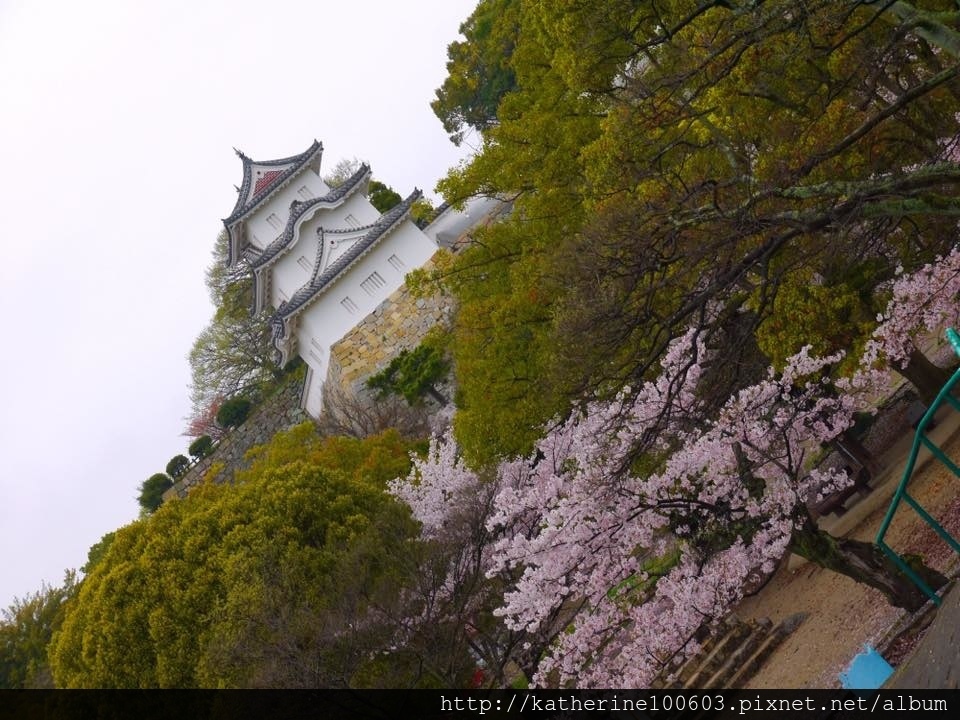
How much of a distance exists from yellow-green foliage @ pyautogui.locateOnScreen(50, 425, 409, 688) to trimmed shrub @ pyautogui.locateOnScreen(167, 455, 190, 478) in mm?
28802

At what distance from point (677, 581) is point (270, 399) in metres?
34.5

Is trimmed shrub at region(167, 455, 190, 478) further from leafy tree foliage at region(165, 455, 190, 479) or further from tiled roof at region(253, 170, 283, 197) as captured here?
tiled roof at region(253, 170, 283, 197)

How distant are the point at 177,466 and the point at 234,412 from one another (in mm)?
4371

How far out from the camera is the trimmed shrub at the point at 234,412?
44.4 metres

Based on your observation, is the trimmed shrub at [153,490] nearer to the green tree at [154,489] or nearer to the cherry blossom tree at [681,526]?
the green tree at [154,489]

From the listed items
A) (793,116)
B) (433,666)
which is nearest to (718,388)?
(793,116)

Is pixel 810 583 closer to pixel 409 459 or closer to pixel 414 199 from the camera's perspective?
pixel 409 459

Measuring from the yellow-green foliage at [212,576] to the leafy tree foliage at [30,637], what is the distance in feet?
62.8

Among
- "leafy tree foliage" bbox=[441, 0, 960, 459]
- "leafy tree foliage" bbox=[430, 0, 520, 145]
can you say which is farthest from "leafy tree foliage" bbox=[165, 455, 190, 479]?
"leafy tree foliage" bbox=[441, 0, 960, 459]

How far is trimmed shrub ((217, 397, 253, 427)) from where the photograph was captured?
44.4 m

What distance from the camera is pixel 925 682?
695cm

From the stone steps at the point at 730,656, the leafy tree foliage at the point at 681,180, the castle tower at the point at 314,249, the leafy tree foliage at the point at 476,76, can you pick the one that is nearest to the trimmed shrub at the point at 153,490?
the castle tower at the point at 314,249

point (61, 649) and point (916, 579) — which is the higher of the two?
point (61, 649)

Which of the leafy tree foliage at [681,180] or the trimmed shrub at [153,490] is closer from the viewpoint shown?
the leafy tree foliage at [681,180]
